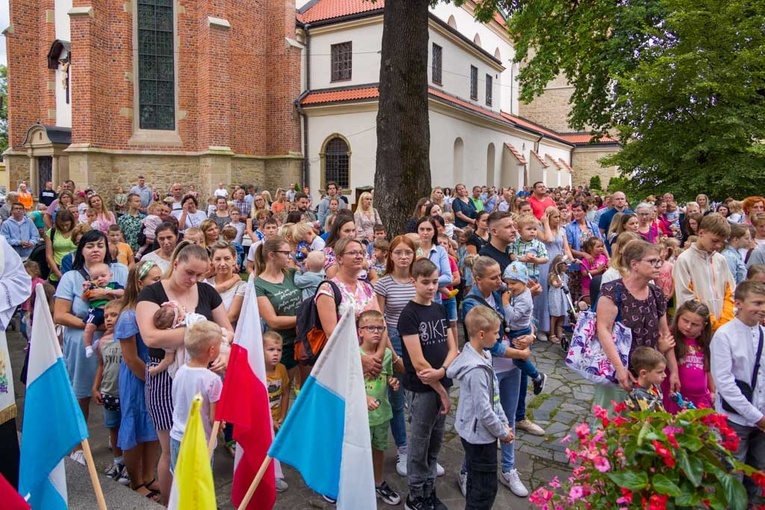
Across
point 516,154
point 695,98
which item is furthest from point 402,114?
point 516,154

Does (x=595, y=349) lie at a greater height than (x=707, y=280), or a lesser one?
lesser

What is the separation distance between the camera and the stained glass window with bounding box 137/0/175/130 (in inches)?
758

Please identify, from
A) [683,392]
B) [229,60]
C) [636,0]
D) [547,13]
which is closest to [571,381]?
[683,392]

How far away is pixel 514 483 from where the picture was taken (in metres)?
4.00

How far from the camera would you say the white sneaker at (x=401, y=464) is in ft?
14.0

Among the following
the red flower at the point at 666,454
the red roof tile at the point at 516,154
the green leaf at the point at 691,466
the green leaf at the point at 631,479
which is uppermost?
the red roof tile at the point at 516,154

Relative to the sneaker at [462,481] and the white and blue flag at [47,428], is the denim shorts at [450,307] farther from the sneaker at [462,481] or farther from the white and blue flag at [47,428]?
the white and blue flag at [47,428]

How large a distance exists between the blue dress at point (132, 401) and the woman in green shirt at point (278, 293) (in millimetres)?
986

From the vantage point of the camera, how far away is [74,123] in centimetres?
1778

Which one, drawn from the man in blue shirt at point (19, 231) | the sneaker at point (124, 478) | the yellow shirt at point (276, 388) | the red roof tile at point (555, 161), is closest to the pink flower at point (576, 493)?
the yellow shirt at point (276, 388)

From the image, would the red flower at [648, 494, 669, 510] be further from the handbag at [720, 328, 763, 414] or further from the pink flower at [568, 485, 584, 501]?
the handbag at [720, 328, 763, 414]

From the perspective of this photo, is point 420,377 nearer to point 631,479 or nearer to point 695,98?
point 631,479

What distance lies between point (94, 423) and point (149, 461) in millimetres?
1647

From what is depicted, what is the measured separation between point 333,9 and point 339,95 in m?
5.21
